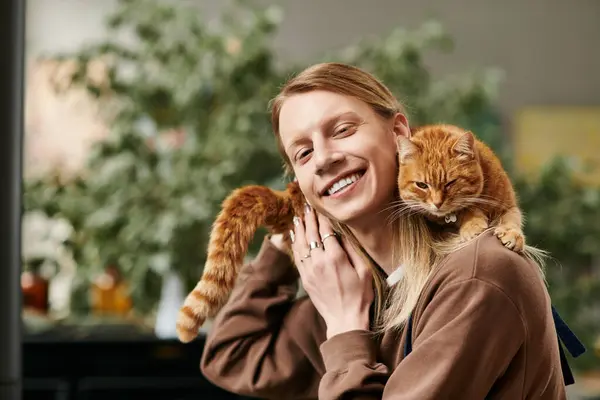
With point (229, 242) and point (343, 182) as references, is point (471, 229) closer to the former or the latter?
point (343, 182)

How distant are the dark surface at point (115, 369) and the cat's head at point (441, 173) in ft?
6.70

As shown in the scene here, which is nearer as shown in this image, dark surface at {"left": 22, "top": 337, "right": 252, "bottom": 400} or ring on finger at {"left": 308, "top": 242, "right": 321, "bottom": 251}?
ring on finger at {"left": 308, "top": 242, "right": 321, "bottom": 251}

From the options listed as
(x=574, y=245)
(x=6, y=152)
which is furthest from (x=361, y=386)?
(x=574, y=245)

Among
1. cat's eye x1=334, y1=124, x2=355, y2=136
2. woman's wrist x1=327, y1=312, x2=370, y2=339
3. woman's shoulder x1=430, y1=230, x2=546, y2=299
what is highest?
cat's eye x1=334, y1=124, x2=355, y2=136

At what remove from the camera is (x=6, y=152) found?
67 centimetres

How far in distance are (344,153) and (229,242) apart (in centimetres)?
25

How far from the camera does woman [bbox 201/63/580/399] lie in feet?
3.38

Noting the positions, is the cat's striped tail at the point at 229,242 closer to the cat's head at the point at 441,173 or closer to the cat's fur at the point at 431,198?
the cat's fur at the point at 431,198

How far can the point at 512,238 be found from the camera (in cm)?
112

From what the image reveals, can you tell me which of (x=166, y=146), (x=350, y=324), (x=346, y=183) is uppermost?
(x=346, y=183)

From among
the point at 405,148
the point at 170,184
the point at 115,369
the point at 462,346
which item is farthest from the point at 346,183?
the point at 115,369

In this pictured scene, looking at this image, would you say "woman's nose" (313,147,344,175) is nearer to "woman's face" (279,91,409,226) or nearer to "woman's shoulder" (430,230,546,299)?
"woman's face" (279,91,409,226)

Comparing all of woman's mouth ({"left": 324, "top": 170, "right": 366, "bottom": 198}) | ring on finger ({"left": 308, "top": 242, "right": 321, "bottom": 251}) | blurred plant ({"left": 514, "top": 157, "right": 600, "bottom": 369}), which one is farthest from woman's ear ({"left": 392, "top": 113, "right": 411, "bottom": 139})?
blurred plant ({"left": 514, "top": 157, "right": 600, "bottom": 369})

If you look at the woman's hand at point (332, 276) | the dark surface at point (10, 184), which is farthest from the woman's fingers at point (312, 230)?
the dark surface at point (10, 184)
